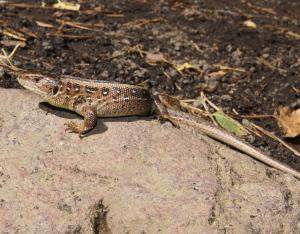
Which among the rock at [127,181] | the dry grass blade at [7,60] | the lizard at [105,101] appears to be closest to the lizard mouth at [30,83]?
the lizard at [105,101]

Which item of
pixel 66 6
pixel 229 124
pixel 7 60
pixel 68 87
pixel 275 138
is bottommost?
pixel 275 138

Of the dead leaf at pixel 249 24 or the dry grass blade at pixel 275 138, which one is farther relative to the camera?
the dead leaf at pixel 249 24

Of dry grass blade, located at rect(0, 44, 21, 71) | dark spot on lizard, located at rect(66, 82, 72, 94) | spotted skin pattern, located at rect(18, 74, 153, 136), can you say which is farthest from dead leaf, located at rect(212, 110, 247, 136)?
dry grass blade, located at rect(0, 44, 21, 71)

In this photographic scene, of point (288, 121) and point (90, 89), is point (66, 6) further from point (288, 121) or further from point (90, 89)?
point (288, 121)

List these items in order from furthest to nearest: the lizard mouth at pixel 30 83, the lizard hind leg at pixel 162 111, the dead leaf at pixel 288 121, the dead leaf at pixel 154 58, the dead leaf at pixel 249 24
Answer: the dead leaf at pixel 249 24 → the dead leaf at pixel 154 58 → the dead leaf at pixel 288 121 → the lizard hind leg at pixel 162 111 → the lizard mouth at pixel 30 83

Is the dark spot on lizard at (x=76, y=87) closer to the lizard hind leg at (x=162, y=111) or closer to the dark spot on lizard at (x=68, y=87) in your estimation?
the dark spot on lizard at (x=68, y=87)

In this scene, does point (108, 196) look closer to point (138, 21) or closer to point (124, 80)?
point (124, 80)

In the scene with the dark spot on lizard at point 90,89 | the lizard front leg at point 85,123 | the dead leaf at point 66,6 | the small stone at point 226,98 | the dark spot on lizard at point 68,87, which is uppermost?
the dark spot on lizard at point 68,87

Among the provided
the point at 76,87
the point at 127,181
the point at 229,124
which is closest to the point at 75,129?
the point at 76,87
